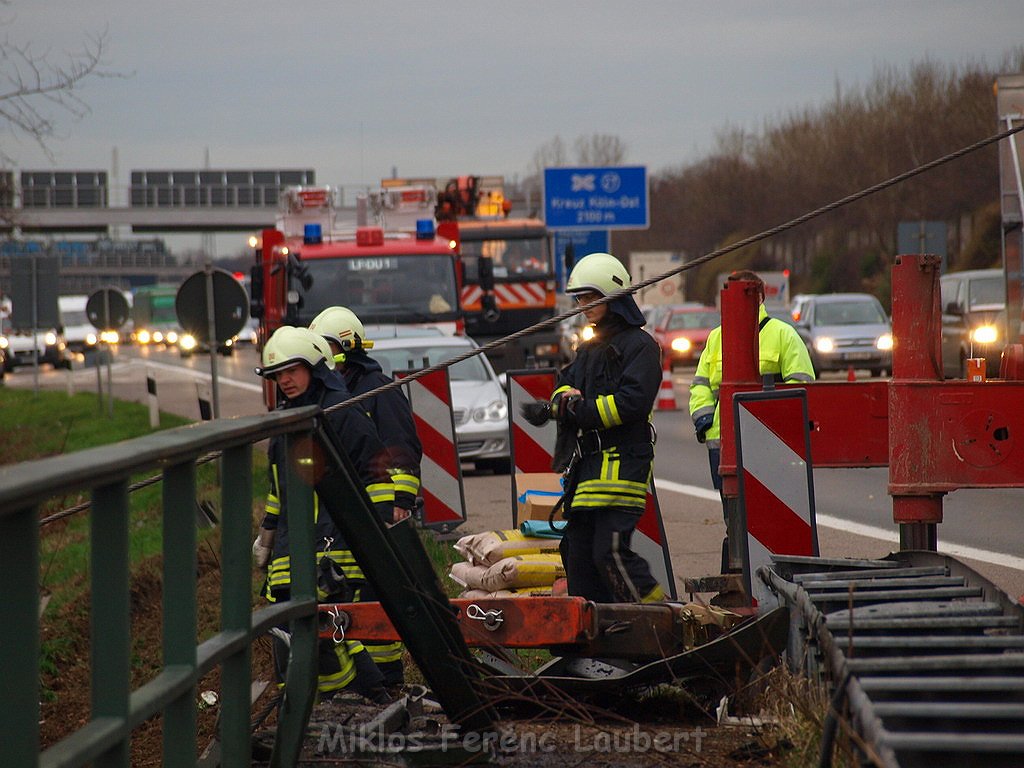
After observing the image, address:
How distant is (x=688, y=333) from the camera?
37.8 m

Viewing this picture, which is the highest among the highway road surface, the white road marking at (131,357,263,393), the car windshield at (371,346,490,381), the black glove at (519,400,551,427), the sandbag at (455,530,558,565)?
the car windshield at (371,346,490,381)

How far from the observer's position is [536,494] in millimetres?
8594

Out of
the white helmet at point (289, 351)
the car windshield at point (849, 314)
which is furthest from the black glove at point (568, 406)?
the car windshield at point (849, 314)

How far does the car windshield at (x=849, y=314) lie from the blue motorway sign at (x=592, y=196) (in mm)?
4910

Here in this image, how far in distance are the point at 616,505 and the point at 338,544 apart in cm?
111

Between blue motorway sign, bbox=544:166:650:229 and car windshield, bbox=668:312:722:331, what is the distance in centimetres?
445

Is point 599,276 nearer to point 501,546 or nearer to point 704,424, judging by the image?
point 501,546

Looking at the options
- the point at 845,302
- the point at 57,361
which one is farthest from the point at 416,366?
the point at 57,361

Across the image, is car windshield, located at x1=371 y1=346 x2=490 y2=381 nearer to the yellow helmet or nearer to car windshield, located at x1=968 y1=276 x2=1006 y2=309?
the yellow helmet

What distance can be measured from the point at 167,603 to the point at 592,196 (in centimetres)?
3207

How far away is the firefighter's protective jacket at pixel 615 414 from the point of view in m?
6.17

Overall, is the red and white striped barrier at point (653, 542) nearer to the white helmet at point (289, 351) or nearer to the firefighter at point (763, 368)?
the firefighter at point (763, 368)

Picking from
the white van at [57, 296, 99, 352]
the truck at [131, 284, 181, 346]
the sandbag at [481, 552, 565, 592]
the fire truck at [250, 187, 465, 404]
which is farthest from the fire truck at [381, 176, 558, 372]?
the truck at [131, 284, 181, 346]

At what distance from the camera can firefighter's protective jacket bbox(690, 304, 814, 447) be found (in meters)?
8.36
